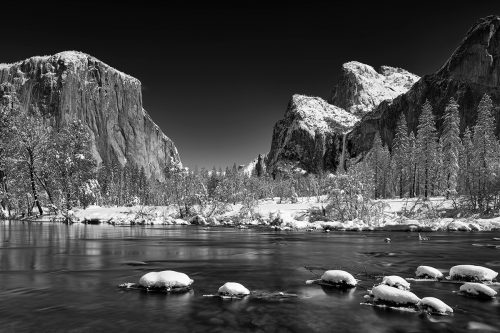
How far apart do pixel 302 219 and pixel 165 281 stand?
49.6 metres

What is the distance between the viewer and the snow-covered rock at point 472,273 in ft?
48.9

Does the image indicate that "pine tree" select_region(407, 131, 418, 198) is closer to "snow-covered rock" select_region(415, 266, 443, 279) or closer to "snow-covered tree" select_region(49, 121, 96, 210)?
"snow-covered rock" select_region(415, 266, 443, 279)

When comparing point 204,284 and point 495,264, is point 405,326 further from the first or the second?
point 495,264

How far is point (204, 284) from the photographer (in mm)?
14570

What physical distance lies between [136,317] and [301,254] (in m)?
15.4

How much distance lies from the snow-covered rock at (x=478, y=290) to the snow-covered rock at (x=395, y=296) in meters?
2.94

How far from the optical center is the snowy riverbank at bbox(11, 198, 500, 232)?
47.0 metres

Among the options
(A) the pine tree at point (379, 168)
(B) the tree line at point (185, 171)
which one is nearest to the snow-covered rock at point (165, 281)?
(B) the tree line at point (185, 171)

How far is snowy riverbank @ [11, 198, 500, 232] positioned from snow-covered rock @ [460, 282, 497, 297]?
1373 inches

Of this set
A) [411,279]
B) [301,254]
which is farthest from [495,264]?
[301,254]

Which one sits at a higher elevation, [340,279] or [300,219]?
[340,279]

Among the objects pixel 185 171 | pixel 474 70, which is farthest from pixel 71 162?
pixel 474 70

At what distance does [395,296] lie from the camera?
1134 centimetres

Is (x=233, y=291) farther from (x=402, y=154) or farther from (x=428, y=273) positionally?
(x=402, y=154)
